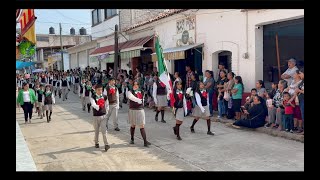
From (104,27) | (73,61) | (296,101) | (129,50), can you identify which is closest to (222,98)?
(296,101)

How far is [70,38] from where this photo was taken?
157 feet

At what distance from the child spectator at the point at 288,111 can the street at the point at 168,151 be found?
1.28 feet

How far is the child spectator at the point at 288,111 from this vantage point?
8.42 meters

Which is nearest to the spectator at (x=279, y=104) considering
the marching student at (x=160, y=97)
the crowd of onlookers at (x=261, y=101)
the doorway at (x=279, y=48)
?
the crowd of onlookers at (x=261, y=101)

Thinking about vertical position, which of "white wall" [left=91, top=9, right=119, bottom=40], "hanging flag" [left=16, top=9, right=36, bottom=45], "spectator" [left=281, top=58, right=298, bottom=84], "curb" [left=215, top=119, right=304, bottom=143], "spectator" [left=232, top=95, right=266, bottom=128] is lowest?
"curb" [left=215, top=119, right=304, bottom=143]

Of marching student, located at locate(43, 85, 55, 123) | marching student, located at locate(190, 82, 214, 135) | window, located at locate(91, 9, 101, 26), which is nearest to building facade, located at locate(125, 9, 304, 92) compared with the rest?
marching student, located at locate(190, 82, 214, 135)

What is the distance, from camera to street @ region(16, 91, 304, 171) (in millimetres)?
6609

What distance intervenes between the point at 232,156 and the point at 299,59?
17.2ft

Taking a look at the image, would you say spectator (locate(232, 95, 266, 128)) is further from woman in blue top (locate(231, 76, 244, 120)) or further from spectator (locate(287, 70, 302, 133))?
spectator (locate(287, 70, 302, 133))

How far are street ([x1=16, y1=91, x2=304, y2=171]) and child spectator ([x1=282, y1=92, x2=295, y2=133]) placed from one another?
392 millimetres

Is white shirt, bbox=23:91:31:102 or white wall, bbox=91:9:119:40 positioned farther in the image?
white wall, bbox=91:9:119:40

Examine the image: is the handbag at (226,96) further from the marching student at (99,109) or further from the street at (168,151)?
the marching student at (99,109)

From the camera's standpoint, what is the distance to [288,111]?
847cm
